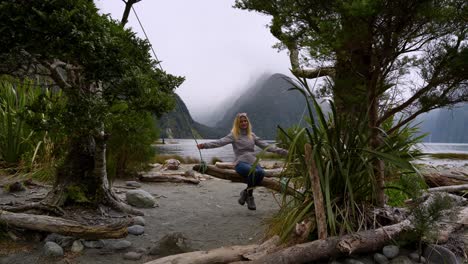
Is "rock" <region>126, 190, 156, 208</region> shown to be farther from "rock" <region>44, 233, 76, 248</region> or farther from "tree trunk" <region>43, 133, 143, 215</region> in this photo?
"rock" <region>44, 233, 76, 248</region>

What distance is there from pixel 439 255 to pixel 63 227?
3.24 m

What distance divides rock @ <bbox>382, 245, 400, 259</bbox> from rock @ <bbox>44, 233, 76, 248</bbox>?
2.79m

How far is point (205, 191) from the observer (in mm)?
7125

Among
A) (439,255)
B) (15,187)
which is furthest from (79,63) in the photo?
(15,187)

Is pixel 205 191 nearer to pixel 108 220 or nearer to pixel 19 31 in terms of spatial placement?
pixel 108 220

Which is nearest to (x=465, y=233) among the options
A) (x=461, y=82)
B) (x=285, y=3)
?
(x=461, y=82)

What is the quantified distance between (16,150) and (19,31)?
18.2ft

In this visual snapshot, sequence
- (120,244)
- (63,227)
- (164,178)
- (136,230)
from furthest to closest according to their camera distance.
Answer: (164,178)
(136,230)
(120,244)
(63,227)

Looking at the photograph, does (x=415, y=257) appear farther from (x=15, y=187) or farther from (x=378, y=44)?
(x=15, y=187)

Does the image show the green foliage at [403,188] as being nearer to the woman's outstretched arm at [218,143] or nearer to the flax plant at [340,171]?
the flax plant at [340,171]

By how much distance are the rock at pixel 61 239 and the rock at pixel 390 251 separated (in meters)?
2.79

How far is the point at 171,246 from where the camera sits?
316cm

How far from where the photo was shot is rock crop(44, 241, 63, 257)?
307 centimetres

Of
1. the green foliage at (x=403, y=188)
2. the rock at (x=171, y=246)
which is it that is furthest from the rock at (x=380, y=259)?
the rock at (x=171, y=246)
